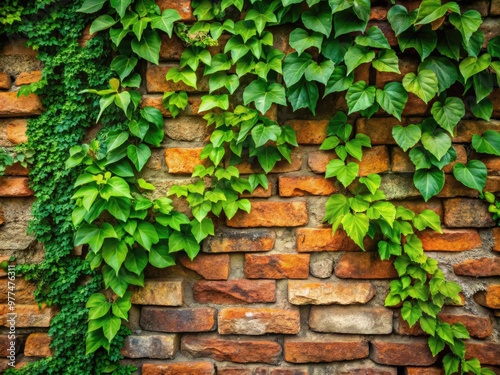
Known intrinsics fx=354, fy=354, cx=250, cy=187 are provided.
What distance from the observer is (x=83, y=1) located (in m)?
1.15

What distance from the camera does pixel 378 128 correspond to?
116 cm

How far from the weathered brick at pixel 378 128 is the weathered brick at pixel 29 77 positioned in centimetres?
110

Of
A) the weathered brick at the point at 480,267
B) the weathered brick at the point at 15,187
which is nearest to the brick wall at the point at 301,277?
the weathered brick at the point at 480,267

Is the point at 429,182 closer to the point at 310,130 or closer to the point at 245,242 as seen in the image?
the point at 310,130

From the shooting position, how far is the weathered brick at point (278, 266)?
1176 millimetres

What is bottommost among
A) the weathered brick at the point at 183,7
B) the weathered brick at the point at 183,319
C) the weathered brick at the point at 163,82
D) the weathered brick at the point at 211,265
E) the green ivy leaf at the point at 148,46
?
the weathered brick at the point at 183,319

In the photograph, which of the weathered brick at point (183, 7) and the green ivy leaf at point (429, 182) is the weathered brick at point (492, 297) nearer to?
the green ivy leaf at point (429, 182)

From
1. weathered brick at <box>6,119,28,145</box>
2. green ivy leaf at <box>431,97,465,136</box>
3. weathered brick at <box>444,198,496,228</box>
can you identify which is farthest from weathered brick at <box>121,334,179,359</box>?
green ivy leaf at <box>431,97,465,136</box>

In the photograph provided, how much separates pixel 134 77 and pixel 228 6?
376 millimetres

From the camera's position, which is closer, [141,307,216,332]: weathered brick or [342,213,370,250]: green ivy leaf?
[342,213,370,250]: green ivy leaf

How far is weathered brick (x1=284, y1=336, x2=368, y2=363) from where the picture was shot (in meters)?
1.17

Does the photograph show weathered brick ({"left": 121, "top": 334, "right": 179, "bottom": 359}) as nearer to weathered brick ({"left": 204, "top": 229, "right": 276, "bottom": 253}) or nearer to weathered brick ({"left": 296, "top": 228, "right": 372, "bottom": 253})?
weathered brick ({"left": 204, "top": 229, "right": 276, "bottom": 253})

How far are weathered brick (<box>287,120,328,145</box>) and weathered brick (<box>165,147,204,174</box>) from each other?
1.08ft

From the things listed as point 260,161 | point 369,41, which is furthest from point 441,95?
point 260,161
